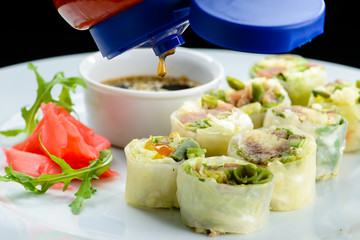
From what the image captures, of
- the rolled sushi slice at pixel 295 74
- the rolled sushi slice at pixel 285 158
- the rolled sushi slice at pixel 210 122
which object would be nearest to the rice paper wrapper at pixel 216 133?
the rolled sushi slice at pixel 210 122

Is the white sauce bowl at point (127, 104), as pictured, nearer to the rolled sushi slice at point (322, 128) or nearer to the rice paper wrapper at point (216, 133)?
the rice paper wrapper at point (216, 133)

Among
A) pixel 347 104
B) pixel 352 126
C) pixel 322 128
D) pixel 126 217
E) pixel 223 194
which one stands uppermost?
pixel 223 194

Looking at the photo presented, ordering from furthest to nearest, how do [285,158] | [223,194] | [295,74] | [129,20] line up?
1. [295,74]
2. [285,158]
3. [223,194]
4. [129,20]

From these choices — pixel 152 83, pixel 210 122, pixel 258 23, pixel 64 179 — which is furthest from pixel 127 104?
pixel 258 23

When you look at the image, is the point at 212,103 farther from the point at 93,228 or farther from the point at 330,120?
the point at 93,228

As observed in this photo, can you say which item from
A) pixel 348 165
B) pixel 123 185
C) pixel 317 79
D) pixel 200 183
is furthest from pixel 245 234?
pixel 317 79

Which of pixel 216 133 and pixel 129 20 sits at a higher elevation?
pixel 129 20

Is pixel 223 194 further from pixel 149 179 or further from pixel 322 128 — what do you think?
pixel 322 128
